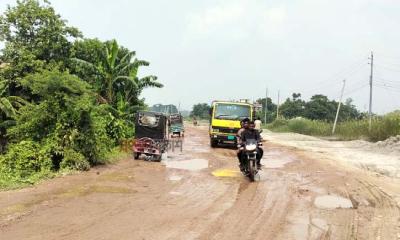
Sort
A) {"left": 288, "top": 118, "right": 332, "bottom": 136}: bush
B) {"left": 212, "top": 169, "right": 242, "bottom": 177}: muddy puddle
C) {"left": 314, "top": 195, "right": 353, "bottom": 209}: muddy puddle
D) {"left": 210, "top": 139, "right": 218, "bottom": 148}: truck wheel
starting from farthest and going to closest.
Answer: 1. {"left": 288, "top": 118, "right": 332, "bottom": 136}: bush
2. {"left": 210, "top": 139, "right": 218, "bottom": 148}: truck wheel
3. {"left": 212, "top": 169, "right": 242, "bottom": 177}: muddy puddle
4. {"left": 314, "top": 195, "right": 353, "bottom": 209}: muddy puddle

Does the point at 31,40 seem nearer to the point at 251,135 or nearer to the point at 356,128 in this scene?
the point at 251,135

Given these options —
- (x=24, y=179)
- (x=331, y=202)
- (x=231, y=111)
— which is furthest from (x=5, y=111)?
(x=331, y=202)

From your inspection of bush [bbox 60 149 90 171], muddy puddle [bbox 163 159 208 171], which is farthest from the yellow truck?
bush [bbox 60 149 90 171]

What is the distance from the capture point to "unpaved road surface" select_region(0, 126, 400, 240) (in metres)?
7.34

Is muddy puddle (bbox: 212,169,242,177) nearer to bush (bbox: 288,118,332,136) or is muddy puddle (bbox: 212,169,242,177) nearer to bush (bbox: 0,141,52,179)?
bush (bbox: 0,141,52,179)

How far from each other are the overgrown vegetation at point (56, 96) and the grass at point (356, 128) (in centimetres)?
1515

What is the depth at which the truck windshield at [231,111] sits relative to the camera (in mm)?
25750

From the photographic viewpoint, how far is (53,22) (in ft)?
82.2

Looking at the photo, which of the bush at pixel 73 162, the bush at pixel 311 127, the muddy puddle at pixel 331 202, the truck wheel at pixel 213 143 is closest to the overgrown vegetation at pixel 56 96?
the bush at pixel 73 162

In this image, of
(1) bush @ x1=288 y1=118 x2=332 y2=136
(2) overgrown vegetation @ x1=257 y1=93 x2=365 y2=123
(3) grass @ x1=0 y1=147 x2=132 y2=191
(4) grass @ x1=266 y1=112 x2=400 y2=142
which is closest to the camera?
(3) grass @ x1=0 y1=147 x2=132 y2=191

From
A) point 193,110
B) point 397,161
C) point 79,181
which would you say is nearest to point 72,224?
point 79,181

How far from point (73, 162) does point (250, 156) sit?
5811 mm

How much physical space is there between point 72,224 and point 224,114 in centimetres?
1874

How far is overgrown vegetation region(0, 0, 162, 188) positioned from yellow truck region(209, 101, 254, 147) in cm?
371
